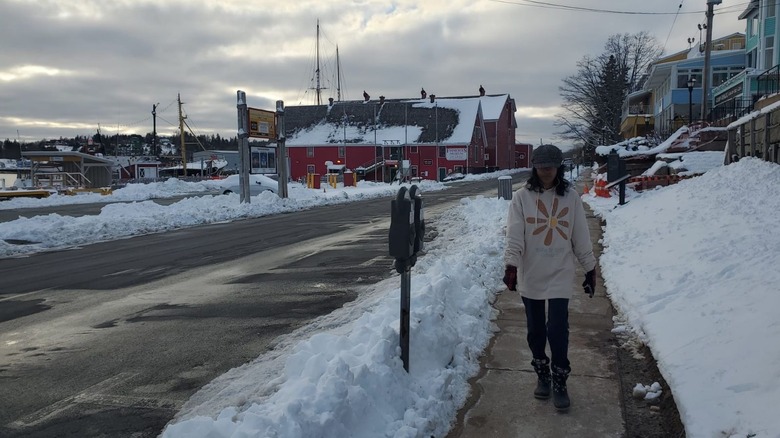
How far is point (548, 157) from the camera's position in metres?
4.36

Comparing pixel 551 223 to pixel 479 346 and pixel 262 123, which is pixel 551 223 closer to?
pixel 479 346

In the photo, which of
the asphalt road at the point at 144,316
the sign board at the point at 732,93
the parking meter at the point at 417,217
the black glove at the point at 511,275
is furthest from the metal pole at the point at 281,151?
the sign board at the point at 732,93

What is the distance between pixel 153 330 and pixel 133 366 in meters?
1.21

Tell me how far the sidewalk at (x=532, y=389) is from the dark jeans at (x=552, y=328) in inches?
13.4

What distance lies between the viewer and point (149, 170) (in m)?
69.8

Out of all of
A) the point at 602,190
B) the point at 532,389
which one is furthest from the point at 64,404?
the point at 602,190

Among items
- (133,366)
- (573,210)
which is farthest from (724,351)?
(133,366)

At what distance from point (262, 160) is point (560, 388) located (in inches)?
1674

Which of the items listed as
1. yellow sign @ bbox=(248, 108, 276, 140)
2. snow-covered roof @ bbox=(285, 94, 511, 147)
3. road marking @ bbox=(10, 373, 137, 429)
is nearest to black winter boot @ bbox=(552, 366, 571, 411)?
road marking @ bbox=(10, 373, 137, 429)

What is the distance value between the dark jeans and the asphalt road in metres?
2.61

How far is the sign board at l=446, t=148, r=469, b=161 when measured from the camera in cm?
6500

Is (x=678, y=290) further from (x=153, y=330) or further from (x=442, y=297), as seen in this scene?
(x=153, y=330)

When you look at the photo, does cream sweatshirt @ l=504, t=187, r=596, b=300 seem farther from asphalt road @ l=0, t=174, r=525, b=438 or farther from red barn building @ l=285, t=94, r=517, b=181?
red barn building @ l=285, t=94, r=517, b=181

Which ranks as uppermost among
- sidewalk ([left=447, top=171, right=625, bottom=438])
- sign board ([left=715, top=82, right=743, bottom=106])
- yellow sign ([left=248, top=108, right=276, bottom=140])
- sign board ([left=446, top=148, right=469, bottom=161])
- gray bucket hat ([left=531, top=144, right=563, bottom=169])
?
sign board ([left=715, top=82, right=743, bottom=106])
